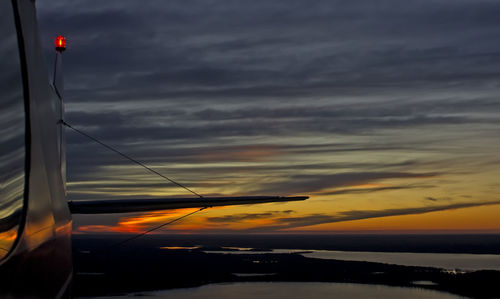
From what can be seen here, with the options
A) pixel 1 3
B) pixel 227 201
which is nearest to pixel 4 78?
pixel 1 3

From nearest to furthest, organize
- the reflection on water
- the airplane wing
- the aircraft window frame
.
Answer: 1. the aircraft window frame
2. the airplane wing
3. the reflection on water

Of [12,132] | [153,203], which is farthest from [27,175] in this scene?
[153,203]

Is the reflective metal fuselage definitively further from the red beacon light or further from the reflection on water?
the reflection on water

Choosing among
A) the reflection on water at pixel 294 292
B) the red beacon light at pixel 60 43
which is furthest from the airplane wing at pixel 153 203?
the reflection on water at pixel 294 292

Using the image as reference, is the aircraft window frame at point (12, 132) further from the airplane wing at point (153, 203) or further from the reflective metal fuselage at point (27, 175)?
the airplane wing at point (153, 203)

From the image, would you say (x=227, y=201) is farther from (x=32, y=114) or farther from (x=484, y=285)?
(x=484, y=285)

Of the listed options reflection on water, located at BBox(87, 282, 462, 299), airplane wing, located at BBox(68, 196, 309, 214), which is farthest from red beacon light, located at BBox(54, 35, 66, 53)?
reflection on water, located at BBox(87, 282, 462, 299)
